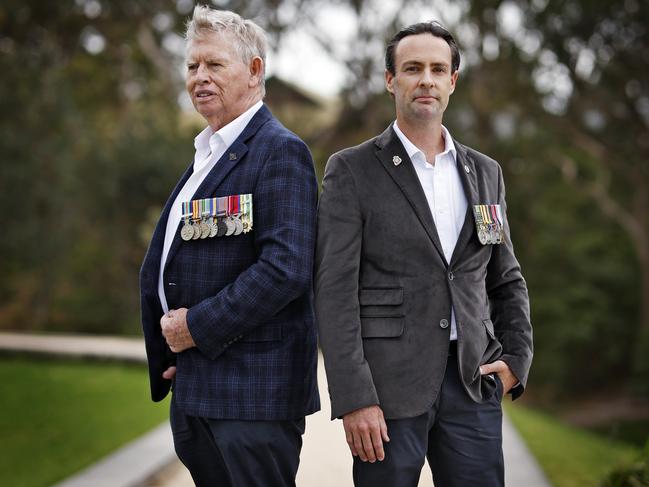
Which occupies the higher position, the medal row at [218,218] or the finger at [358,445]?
the medal row at [218,218]

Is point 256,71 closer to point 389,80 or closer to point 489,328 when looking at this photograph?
point 389,80

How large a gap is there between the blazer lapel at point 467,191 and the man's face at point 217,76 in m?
0.71

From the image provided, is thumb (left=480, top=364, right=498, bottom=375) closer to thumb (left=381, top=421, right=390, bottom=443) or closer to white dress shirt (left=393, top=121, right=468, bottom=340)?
white dress shirt (left=393, top=121, right=468, bottom=340)

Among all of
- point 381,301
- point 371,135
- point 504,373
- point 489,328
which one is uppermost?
point 371,135

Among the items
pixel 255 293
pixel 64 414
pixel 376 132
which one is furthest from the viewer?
pixel 376 132

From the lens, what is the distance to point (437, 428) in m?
2.61

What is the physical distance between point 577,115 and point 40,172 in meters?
11.2

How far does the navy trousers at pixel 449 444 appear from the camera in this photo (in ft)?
8.23

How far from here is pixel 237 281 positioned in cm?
245

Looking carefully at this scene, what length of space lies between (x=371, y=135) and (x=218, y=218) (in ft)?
47.6

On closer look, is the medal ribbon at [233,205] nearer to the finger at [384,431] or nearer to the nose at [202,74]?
the nose at [202,74]

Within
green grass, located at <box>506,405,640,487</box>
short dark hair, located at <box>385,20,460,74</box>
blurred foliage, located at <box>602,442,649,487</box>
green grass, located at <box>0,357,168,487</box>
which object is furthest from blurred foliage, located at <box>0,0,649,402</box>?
short dark hair, located at <box>385,20,460,74</box>

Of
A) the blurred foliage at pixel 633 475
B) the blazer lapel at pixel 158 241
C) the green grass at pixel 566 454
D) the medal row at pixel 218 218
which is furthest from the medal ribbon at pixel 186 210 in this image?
the green grass at pixel 566 454

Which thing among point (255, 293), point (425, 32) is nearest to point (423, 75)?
point (425, 32)
